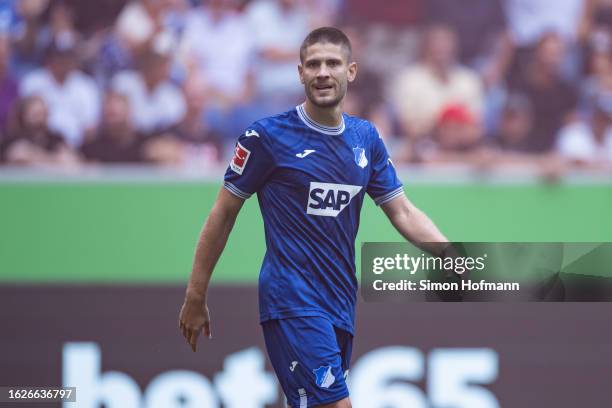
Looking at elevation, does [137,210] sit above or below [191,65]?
below

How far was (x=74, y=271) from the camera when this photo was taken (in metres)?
7.62

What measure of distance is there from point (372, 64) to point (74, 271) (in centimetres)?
324

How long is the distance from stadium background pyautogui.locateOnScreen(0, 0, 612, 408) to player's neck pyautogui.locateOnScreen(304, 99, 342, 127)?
2788mm

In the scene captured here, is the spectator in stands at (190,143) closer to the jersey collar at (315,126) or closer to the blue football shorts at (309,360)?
the jersey collar at (315,126)

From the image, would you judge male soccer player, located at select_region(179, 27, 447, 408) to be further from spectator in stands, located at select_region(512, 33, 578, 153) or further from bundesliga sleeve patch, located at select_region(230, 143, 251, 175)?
spectator in stands, located at select_region(512, 33, 578, 153)

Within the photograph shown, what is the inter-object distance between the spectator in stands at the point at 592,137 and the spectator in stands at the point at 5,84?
14.8 feet

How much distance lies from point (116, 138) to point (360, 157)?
3.96 meters

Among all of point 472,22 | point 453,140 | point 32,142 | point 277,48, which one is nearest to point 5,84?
point 32,142

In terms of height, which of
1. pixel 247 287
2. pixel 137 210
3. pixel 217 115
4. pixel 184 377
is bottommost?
pixel 184 377

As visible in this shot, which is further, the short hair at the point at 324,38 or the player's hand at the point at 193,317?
the player's hand at the point at 193,317

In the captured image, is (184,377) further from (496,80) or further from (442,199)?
(496,80)

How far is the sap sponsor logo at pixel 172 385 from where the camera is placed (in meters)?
7.54

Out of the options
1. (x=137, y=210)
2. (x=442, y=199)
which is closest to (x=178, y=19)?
(x=137, y=210)

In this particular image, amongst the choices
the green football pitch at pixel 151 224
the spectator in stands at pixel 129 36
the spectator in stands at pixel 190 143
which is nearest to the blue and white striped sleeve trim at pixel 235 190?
the green football pitch at pixel 151 224
